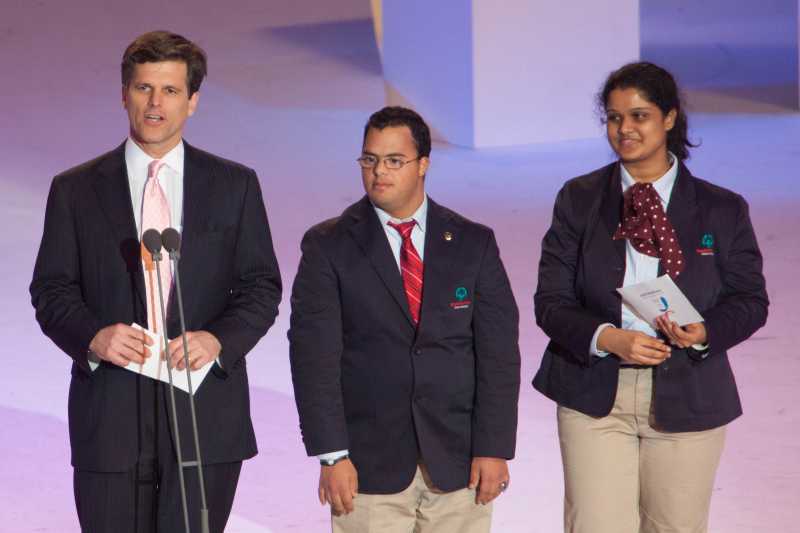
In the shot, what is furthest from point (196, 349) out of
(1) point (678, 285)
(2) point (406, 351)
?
(1) point (678, 285)

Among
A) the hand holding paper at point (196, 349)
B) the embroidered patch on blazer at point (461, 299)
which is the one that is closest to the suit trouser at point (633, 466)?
the embroidered patch on blazer at point (461, 299)

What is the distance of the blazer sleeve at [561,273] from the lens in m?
3.41

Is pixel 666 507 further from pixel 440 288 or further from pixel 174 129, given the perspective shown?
pixel 174 129

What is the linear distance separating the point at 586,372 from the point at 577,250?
1.00 feet

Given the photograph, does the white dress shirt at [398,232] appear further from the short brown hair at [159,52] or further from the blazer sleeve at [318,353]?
the short brown hair at [159,52]

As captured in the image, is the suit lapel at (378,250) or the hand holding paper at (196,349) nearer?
the hand holding paper at (196,349)

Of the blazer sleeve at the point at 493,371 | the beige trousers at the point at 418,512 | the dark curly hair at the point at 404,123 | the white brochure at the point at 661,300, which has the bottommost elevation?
the beige trousers at the point at 418,512

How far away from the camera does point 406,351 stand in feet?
10.5

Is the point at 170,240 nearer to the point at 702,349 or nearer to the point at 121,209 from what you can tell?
the point at 121,209

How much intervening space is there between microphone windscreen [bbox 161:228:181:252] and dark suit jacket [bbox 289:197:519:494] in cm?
48

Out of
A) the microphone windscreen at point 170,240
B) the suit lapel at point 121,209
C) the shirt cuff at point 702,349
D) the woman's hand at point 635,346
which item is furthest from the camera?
the shirt cuff at point 702,349

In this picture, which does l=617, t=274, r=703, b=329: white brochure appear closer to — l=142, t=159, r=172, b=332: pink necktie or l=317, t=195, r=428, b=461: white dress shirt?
l=317, t=195, r=428, b=461: white dress shirt

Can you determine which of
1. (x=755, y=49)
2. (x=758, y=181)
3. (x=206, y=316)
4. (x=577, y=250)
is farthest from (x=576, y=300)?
(x=755, y=49)

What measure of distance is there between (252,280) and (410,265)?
37 centimetres
